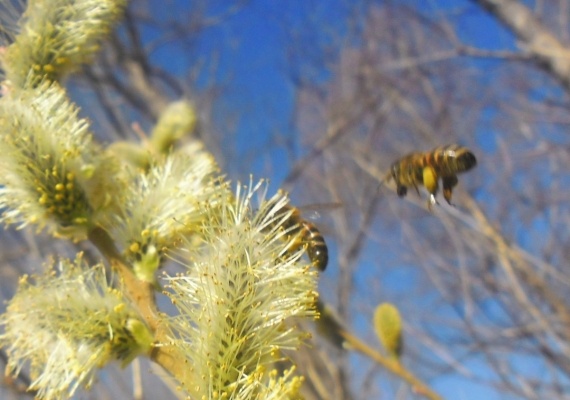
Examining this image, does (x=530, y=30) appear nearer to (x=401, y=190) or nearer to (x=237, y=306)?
(x=401, y=190)

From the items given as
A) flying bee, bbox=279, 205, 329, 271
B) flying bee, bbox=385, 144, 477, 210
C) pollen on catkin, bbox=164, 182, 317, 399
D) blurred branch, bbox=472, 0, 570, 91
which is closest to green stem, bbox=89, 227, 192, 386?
pollen on catkin, bbox=164, 182, 317, 399

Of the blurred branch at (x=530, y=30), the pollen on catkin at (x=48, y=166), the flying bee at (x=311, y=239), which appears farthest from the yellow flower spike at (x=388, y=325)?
the blurred branch at (x=530, y=30)

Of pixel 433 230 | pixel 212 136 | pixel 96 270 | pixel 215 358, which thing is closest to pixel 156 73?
pixel 212 136

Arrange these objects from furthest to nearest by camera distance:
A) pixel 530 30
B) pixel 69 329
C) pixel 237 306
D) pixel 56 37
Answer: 1. pixel 530 30
2. pixel 56 37
3. pixel 69 329
4. pixel 237 306

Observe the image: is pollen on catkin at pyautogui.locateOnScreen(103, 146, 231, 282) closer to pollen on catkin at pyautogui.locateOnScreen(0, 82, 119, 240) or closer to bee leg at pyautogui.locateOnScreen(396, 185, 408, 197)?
pollen on catkin at pyautogui.locateOnScreen(0, 82, 119, 240)

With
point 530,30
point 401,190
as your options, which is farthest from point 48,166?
point 530,30

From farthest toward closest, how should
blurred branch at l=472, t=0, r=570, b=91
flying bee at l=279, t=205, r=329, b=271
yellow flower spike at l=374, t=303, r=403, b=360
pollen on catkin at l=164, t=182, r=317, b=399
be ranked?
blurred branch at l=472, t=0, r=570, b=91 < yellow flower spike at l=374, t=303, r=403, b=360 < flying bee at l=279, t=205, r=329, b=271 < pollen on catkin at l=164, t=182, r=317, b=399
